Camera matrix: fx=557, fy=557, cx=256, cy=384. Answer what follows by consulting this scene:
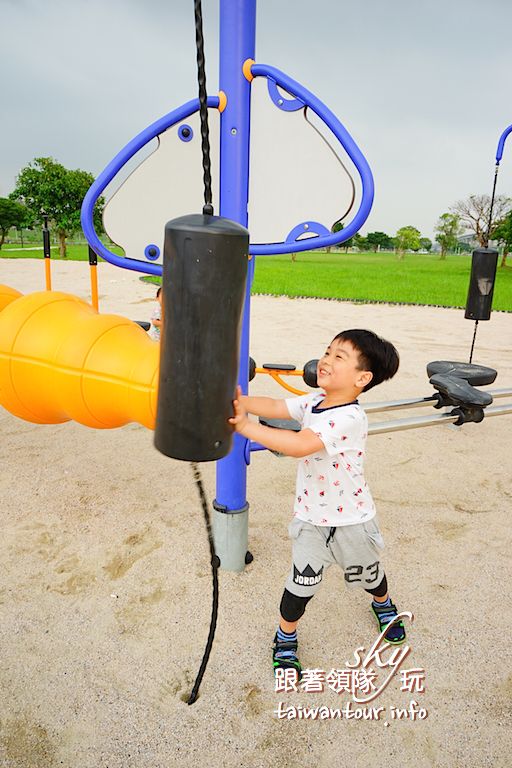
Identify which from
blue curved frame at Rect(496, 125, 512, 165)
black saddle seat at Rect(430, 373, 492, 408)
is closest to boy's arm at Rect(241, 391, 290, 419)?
black saddle seat at Rect(430, 373, 492, 408)

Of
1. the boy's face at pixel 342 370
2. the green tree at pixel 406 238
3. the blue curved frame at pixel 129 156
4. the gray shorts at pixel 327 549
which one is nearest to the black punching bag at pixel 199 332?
the boy's face at pixel 342 370

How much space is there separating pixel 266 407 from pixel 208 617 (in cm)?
94

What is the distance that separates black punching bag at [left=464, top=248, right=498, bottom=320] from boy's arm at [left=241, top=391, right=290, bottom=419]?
2348 millimetres

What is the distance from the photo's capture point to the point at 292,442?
1.40 metres

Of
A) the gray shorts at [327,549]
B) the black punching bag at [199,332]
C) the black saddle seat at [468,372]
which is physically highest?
the black punching bag at [199,332]

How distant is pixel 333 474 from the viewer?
1.67 meters

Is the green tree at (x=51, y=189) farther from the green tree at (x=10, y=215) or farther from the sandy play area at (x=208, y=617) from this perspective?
the sandy play area at (x=208, y=617)

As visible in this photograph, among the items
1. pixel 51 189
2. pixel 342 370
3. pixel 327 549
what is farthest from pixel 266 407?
pixel 51 189

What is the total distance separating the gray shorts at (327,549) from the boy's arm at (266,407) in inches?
14.0

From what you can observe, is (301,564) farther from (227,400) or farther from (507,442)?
(507,442)

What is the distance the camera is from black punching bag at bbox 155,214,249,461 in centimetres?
96

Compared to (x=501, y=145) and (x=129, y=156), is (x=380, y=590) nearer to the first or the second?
(x=129, y=156)

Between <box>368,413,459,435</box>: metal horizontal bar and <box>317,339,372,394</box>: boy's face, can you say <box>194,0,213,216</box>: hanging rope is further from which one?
<box>368,413,459,435</box>: metal horizontal bar

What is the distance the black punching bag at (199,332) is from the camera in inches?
37.9
